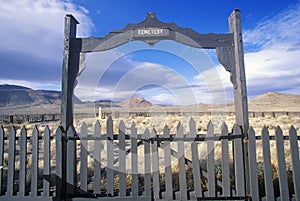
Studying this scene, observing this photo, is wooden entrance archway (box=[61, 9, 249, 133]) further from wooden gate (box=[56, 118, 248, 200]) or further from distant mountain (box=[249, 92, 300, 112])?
distant mountain (box=[249, 92, 300, 112])

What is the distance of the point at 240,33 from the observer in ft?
13.6

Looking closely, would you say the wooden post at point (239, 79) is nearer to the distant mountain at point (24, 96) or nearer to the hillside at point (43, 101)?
the hillside at point (43, 101)

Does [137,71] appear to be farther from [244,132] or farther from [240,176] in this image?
[240,176]

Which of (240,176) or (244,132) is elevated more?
(244,132)

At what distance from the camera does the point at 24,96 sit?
8681 cm

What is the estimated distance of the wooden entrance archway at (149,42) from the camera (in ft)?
13.6

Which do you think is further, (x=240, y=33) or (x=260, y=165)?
(x=260, y=165)

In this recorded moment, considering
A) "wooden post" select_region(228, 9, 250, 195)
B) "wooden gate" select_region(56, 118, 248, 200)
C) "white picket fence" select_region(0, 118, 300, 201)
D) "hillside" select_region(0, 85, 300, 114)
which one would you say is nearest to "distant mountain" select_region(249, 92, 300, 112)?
"hillside" select_region(0, 85, 300, 114)

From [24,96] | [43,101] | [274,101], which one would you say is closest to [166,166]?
[43,101]

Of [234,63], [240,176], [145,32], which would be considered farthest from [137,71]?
[240,176]

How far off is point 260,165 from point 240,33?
3614 millimetres

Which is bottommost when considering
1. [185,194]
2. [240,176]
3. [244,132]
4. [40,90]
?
[185,194]

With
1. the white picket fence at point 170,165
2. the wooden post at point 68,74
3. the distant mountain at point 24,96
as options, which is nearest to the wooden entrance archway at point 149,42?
the wooden post at point 68,74

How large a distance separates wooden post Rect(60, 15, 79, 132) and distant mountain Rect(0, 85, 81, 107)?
248ft
